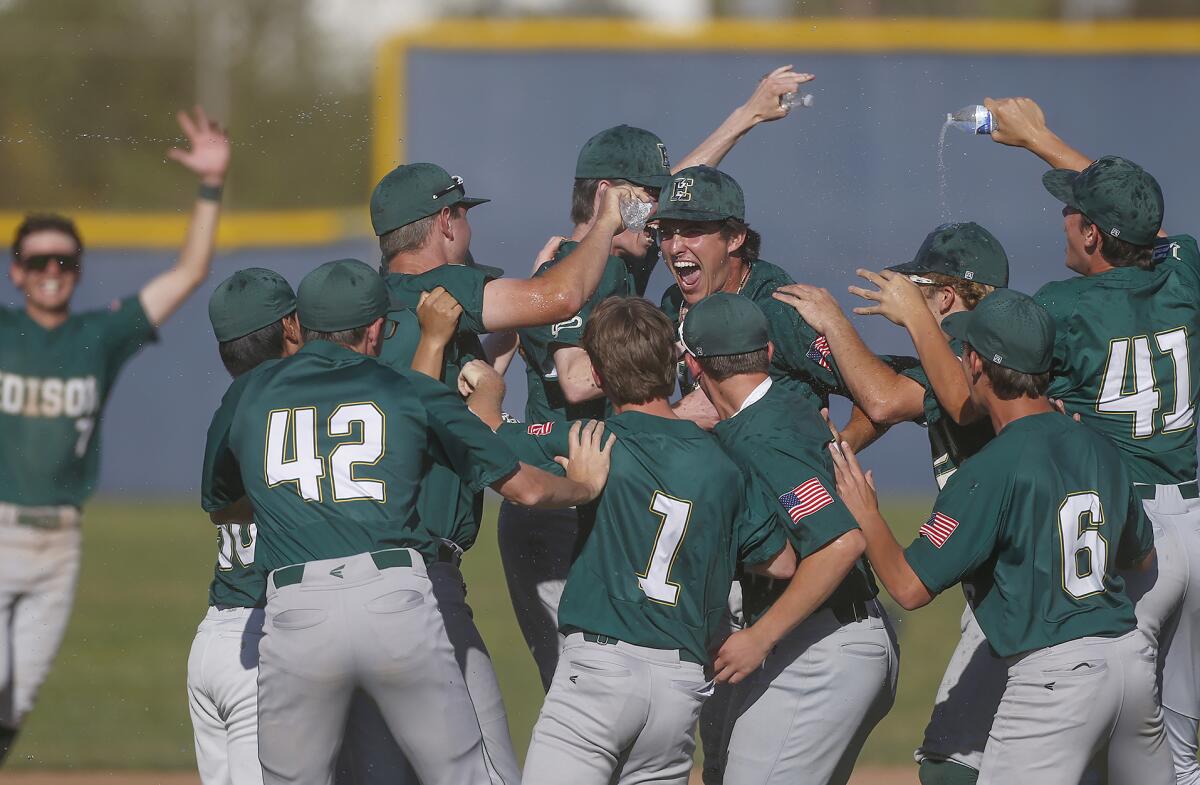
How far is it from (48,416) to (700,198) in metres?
4.02

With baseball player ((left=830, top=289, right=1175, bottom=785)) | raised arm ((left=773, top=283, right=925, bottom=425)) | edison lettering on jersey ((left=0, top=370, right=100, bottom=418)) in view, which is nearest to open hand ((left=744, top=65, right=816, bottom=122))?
raised arm ((left=773, top=283, right=925, bottom=425))

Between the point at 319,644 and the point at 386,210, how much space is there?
4.94ft

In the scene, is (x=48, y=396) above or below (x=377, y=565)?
below

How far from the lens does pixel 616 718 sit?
3582mm

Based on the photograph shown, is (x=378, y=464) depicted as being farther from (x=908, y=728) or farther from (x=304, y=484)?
(x=908, y=728)

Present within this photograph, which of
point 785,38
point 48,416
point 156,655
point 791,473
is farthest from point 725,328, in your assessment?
point 785,38

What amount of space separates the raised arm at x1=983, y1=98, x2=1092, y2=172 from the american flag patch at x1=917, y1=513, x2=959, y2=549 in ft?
5.60

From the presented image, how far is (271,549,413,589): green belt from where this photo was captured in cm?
377

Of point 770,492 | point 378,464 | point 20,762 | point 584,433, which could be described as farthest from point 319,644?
point 20,762

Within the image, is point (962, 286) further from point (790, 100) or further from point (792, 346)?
point (790, 100)

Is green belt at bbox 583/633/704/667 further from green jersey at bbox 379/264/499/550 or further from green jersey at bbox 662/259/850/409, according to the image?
green jersey at bbox 662/259/850/409

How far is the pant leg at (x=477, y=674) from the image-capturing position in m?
4.34

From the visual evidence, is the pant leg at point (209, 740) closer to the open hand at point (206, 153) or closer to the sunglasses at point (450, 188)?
the sunglasses at point (450, 188)

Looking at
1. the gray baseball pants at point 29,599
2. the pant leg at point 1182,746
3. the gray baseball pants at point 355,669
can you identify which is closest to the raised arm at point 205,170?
the gray baseball pants at point 29,599
